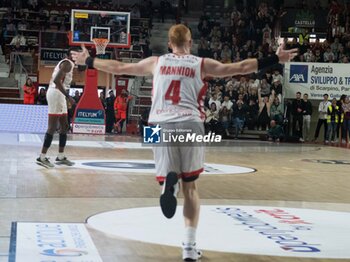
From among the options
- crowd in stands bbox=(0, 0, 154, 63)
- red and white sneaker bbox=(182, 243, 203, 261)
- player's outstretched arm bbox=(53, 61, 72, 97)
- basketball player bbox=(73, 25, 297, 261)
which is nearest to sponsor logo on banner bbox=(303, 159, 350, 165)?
player's outstretched arm bbox=(53, 61, 72, 97)

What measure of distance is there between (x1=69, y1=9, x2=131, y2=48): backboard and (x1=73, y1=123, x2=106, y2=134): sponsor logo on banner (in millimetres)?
2850

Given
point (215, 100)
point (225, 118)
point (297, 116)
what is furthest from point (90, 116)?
point (297, 116)

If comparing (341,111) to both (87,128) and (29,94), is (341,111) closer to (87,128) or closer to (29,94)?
(87,128)

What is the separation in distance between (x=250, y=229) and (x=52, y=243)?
2.02 meters

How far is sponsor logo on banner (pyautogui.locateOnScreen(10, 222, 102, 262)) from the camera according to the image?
5.27 metres

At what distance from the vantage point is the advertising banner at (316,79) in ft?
82.1

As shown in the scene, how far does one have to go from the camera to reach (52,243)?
5773mm

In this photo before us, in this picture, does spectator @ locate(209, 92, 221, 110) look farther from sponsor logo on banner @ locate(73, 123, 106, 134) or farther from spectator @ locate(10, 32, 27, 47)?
spectator @ locate(10, 32, 27, 47)

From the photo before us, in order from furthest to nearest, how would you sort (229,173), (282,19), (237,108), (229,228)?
(282,19), (237,108), (229,173), (229,228)

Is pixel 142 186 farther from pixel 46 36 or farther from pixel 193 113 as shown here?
pixel 46 36

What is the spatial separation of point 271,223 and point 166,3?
28034mm

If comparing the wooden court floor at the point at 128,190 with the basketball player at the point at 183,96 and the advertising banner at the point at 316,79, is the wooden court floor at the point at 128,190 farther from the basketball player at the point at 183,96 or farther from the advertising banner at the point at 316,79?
the advertising banner at the point at 316,79

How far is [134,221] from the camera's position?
7.09m

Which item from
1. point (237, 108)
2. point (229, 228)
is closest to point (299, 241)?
point (229, 228)
